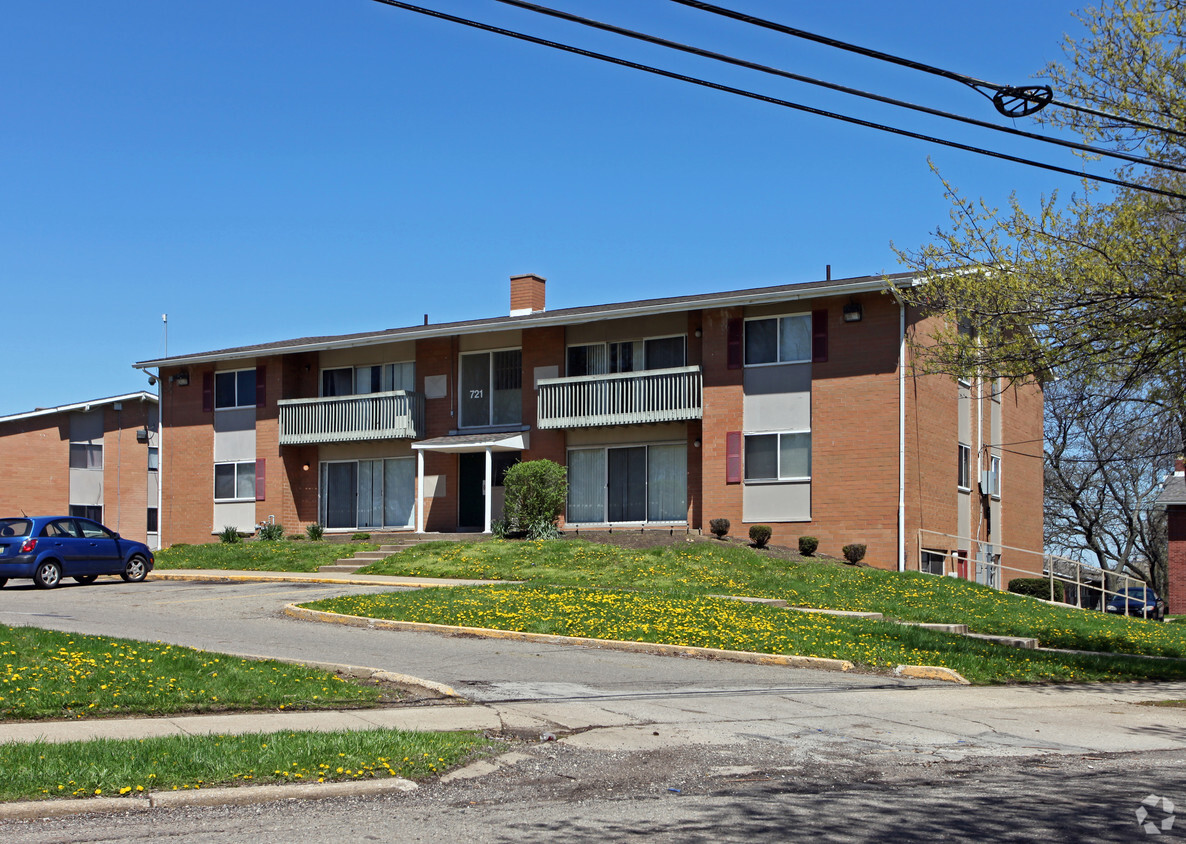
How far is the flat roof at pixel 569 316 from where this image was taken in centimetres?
2612

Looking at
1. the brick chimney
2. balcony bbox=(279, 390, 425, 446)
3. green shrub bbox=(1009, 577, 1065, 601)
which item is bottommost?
green shrub bbox=(1009, 577, 1065, 601)

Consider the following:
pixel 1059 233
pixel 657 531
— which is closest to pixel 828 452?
pixel 657 531

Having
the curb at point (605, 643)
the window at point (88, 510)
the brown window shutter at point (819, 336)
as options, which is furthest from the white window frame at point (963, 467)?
the window at point (88, 510)

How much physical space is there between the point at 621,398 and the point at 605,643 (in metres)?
14.8

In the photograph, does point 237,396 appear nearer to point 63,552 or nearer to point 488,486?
point 488,486

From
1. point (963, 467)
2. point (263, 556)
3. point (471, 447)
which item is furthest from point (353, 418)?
point (963, 467)

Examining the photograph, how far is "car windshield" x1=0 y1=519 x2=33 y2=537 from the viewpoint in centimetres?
2294

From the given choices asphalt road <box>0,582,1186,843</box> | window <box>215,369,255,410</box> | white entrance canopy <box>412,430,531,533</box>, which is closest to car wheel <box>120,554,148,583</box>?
white entrance canopy <box>412,430,531,533</box>

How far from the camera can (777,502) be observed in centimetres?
2741

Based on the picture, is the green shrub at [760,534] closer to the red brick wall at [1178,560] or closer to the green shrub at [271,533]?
the green shrub at [271,533]

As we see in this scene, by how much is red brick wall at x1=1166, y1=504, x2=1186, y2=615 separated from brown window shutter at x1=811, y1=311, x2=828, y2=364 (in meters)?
16.1

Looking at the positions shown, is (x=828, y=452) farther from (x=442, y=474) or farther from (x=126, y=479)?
(x=126, y=479)

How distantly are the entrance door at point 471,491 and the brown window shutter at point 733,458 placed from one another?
7.04 meters

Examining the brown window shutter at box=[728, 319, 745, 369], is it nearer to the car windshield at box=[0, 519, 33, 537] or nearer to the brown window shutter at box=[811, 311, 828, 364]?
the brown window shutter at box=[811, 311, 828, 364]
